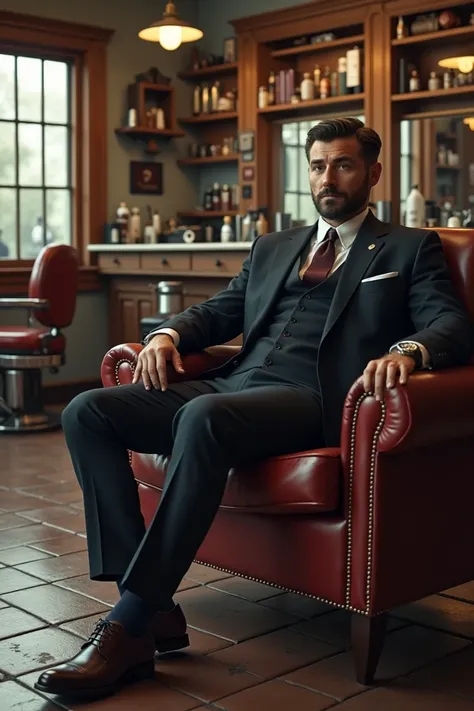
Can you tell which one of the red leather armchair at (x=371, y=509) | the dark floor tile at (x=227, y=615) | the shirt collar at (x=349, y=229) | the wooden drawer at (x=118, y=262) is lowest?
the dark floor tile at (x=227, y=615)

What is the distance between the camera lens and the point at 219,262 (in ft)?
19.7

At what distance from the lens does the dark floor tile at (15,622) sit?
2.45 meters

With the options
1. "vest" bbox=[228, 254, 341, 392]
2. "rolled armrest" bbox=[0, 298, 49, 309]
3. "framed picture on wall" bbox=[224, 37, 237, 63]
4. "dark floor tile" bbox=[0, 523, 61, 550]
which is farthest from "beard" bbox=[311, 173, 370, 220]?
"framed picture on wall" bbox=[224, 37, 237, 63]

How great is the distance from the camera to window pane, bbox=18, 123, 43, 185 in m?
6.80

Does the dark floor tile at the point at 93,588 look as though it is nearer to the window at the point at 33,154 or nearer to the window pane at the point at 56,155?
the window at the point at 33,154

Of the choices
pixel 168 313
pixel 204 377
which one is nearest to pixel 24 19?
pixel 168 313

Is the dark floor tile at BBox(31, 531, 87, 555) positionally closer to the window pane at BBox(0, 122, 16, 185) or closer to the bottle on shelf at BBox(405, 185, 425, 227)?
the bottle on shelf at BBox(405, 185, 425, 227)

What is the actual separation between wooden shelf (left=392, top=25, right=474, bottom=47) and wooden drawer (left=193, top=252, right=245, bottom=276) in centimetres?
173

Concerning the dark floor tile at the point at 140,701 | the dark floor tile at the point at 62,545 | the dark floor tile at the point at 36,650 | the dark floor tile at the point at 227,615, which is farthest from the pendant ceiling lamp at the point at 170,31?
the dark floor tile at the point at 140,701

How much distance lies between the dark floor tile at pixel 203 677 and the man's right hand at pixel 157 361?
689 millimetres

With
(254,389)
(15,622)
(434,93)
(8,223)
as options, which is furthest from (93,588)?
(8,223)

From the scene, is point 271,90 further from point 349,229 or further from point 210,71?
point 349,229

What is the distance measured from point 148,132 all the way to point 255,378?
16.4 feet

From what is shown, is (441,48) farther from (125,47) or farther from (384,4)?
(125,47)
